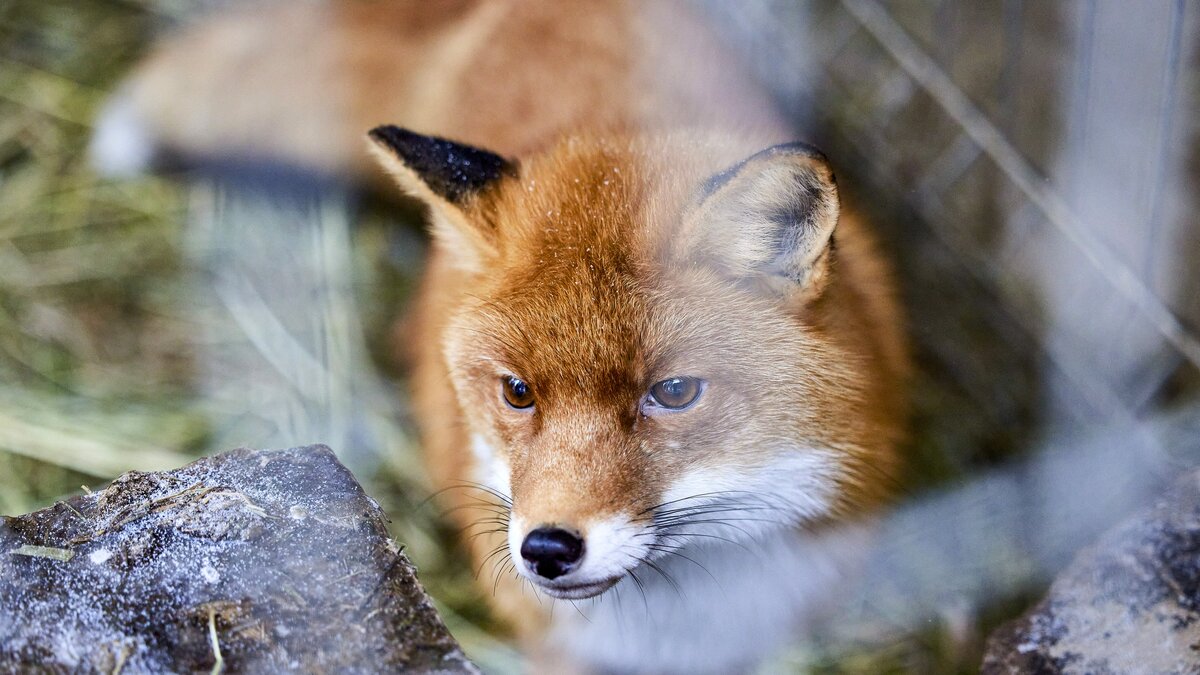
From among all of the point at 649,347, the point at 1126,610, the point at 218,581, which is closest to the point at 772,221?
the point at 649,347

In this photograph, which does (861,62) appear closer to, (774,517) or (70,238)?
(774,517)

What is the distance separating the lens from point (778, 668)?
3016 mm

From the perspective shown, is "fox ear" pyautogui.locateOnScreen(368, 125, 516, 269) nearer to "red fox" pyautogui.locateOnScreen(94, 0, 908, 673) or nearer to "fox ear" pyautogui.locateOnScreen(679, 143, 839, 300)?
"red fox" pyautogui.locateOnScreen(94, 0, 908, 673)

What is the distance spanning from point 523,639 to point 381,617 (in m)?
1.39

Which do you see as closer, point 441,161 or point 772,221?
point 772,221

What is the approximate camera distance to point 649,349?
204cm

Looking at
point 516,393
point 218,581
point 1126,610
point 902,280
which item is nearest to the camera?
point 218,581

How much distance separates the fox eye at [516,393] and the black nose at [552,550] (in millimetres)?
400

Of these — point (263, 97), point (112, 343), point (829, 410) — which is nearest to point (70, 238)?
point (112, 343)

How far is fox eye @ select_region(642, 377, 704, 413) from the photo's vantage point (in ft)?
6.82

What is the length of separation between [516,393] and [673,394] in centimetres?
37

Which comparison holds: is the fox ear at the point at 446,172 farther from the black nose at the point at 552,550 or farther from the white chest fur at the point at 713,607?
the white chest fur at the point at 713,607

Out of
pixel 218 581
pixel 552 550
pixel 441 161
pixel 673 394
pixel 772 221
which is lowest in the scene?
pixel 218 581

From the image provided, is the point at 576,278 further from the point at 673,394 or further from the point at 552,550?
the point at 552,550
